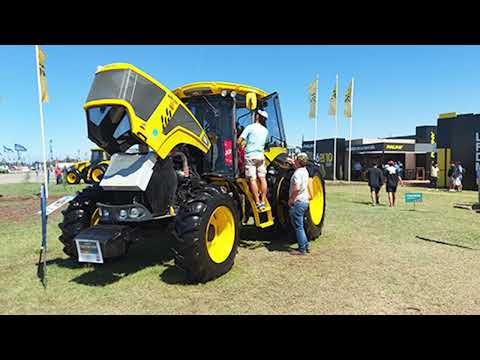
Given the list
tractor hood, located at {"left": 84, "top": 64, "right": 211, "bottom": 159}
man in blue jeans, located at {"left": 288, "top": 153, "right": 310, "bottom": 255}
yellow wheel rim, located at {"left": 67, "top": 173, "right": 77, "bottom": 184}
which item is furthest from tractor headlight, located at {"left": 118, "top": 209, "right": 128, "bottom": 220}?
yellow wheel rim, located at {"left": 67, "top": 173, "right": 77, "bottom": 184}

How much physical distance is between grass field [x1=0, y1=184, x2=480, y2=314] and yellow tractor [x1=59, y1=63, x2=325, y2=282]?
0.44 m

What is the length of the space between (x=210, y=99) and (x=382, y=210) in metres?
7.69

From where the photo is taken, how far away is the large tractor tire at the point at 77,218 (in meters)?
4.87

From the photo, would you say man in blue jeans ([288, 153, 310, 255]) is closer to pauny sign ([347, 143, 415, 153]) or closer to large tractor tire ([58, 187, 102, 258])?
large tractor tire ([58, 187, 102, 258])

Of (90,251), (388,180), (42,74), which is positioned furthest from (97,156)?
(90,251)

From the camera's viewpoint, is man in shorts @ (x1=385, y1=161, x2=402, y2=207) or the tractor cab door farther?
man in shorts @ (x1=385, y1=161, x2=402, y2=207)

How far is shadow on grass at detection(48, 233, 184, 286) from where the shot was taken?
Answer: 14.8 feet

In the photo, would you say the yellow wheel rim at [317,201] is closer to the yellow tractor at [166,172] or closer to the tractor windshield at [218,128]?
the yellow tractor at [166,172]

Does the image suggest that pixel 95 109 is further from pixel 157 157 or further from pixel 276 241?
pixel 276 241

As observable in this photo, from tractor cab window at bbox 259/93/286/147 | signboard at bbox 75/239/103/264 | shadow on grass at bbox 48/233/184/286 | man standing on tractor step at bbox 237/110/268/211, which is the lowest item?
shadow on grass at bbox 48/233/184/286

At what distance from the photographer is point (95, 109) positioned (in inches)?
161

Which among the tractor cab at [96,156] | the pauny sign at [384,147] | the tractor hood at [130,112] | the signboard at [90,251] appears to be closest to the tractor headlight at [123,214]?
the signboard at [90,251]

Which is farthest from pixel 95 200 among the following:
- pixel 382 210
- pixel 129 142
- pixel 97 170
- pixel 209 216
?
pixel 97 170

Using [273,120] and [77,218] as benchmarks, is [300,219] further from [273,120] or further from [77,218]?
[77,218]
